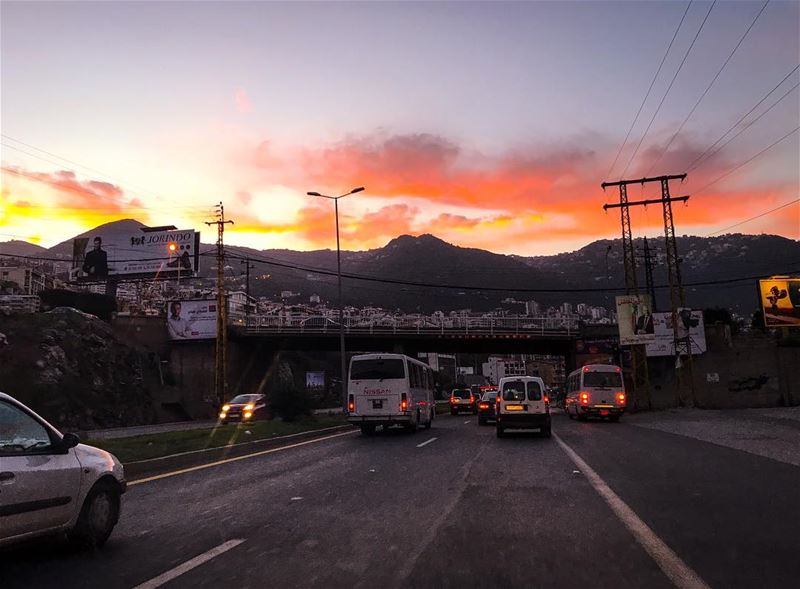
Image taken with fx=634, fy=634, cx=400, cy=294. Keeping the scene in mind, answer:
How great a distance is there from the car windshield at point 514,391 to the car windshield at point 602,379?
45.8 ft

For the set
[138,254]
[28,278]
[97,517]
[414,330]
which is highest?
[28,278]

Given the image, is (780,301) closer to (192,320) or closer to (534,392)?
(534,392)

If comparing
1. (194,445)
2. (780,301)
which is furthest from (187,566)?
(780,301)

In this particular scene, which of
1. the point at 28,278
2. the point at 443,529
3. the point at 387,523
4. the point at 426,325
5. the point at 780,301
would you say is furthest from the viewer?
the point at 28,278

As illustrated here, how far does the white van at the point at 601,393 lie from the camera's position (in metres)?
33.4

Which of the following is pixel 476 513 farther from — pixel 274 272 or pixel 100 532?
pixel 274 272

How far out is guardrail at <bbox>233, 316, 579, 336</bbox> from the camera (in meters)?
59.6

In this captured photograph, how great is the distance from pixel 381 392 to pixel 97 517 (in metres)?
17.9

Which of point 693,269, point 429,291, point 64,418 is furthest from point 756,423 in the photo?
point 693,269

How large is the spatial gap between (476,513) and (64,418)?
115 feet

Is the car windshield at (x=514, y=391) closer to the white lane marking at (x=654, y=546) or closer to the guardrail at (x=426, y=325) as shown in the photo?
the white lane marking at (x=654, y=546)

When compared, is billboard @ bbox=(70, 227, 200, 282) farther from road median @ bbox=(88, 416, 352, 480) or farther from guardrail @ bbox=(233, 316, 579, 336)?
road median @ bbox=(88, 416, 352, 480)

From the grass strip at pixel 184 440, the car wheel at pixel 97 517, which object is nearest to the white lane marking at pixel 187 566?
the car wheel at pixel 97 517

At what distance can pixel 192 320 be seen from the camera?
5622 cm
